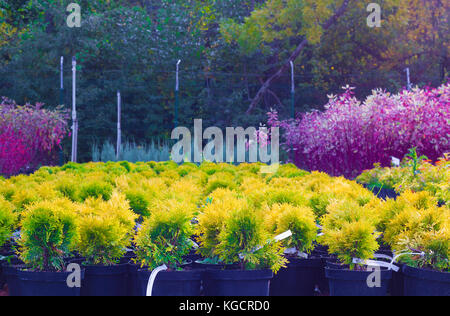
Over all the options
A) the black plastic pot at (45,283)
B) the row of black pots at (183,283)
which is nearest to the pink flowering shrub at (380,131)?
the row of black pots at (183,283)

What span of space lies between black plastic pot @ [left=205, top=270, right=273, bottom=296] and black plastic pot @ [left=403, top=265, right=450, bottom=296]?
646 mm

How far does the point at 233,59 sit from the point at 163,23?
13.3ft

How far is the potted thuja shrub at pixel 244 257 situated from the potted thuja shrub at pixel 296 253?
206 mm

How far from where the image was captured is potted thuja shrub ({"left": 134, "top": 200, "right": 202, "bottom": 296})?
2.23 meters

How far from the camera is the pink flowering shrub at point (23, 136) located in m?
11.3

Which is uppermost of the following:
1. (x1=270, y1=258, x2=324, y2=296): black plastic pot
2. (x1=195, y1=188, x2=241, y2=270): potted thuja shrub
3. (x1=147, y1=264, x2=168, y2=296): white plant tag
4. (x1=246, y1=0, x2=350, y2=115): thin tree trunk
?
(x1=246, y1=0, x2=350, y2=115): thin tree trunk

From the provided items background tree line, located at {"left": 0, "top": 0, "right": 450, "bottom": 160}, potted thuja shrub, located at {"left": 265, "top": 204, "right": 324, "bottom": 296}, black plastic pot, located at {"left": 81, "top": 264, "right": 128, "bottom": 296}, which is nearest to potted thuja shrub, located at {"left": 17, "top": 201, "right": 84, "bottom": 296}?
black plastic pot, located at {"left": 81, "top": 264, "right": 128, "bottom": 296}

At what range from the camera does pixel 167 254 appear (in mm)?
2297

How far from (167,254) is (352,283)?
2.76ft

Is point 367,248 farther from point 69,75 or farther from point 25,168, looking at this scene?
point 69,75

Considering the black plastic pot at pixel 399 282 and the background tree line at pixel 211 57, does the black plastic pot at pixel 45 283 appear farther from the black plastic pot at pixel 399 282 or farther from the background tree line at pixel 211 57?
the background tree line at pixel 211 57

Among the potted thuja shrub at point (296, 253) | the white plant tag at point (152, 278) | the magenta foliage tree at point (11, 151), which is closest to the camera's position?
the white plant tag at point (152, 278)

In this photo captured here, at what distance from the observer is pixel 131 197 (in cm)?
322

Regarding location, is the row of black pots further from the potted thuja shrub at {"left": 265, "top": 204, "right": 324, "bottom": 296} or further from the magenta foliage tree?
the magenta foliage tree
